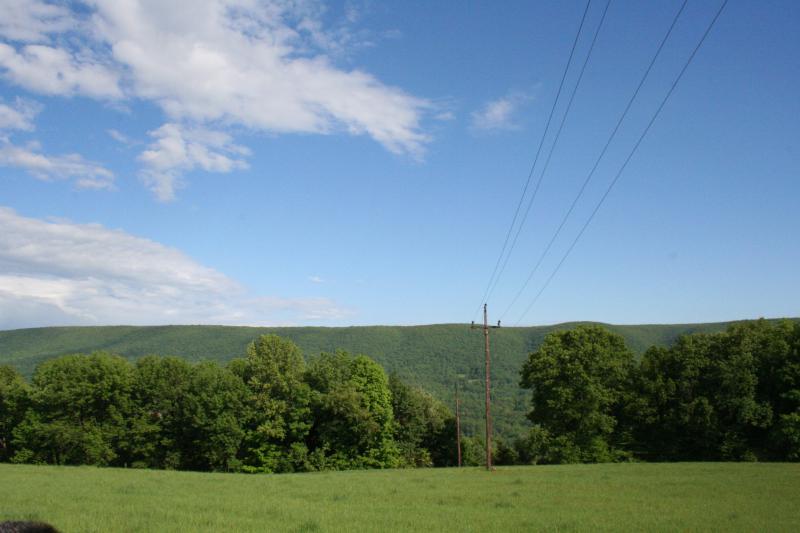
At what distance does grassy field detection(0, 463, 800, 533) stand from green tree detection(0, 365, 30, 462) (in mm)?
34873

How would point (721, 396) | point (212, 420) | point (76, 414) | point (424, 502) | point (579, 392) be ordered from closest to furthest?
point (424, 502) < point (721, 396) < point (579, 392) < point (212, 420) < point (76, 414)

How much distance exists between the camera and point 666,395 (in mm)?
57594

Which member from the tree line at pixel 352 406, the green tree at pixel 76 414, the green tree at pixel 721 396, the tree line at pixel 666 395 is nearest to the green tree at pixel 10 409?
the tree line at pixel 352 406

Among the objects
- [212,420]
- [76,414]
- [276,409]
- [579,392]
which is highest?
[579,392]

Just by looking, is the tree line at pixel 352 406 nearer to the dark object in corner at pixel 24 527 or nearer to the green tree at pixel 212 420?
the green tree at pixel 212 420

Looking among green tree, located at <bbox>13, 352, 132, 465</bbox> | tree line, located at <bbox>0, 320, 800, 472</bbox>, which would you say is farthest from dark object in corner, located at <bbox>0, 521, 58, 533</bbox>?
green tree, located at <bbox>13, 352, 132, 465</bbox>

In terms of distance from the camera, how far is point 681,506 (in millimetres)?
22766

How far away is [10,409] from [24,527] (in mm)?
69741

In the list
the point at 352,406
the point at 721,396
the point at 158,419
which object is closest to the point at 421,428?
the point at 352,406

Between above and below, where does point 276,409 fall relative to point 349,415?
above

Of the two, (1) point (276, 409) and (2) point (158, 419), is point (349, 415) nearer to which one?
(1) point (276, 409)

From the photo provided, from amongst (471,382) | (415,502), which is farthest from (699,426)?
(471,382)

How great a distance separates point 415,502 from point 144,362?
175 feet

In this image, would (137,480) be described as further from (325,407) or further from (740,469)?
(740,469)
